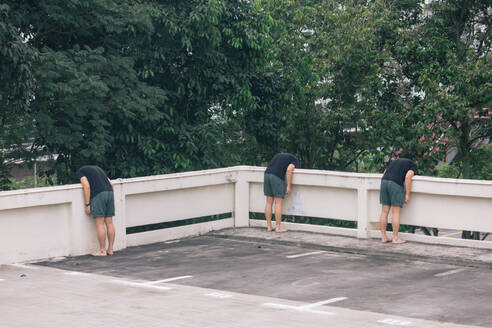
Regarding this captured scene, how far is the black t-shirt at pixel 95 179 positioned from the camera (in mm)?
13031

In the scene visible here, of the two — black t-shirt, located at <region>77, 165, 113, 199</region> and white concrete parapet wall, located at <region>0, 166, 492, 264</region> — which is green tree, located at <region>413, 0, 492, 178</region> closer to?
white concrete parapet wall, located at <region>0, 166, 492, 264</region>

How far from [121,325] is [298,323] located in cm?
192

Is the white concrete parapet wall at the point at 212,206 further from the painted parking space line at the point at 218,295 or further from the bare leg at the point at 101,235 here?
the painted parking space line at the point at 218,295

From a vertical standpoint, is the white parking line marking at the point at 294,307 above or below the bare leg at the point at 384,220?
below

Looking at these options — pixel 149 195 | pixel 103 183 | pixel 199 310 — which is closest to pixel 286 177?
pixel 149 195

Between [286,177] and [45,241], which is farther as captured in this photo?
[286,177]

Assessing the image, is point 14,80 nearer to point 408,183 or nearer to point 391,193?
point 391,193

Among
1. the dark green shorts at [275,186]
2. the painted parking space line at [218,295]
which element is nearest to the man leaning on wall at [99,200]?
the dark green shorts at [275,186]

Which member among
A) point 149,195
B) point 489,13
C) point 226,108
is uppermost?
point 489,13

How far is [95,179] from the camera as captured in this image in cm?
1308

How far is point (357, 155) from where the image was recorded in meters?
21.8

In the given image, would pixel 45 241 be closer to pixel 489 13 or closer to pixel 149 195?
pixel 149 195

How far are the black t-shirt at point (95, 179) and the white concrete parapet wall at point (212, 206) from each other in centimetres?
22

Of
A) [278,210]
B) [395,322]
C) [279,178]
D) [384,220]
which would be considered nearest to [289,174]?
[279,178]
